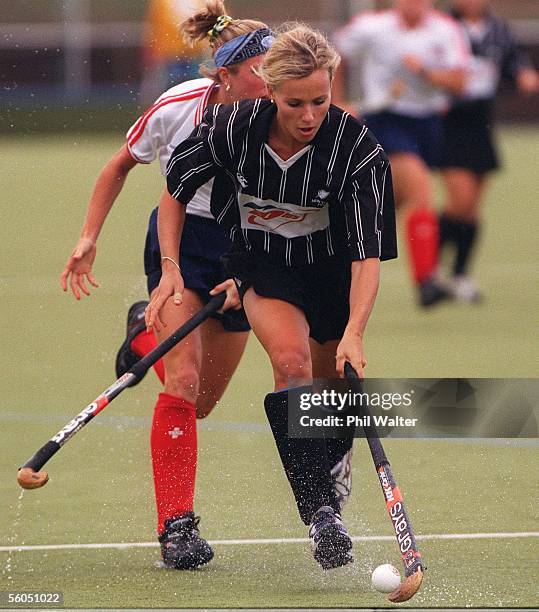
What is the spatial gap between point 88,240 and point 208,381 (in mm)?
609

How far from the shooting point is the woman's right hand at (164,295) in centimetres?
436

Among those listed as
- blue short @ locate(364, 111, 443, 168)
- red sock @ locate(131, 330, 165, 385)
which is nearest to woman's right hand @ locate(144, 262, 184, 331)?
red sock @ locate(131, 330, 165, 385)

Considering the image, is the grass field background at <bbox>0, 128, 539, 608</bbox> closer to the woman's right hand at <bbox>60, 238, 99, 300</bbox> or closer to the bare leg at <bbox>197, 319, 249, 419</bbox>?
the bare leg at <bbox>197, 319, 249, 419</bbox>

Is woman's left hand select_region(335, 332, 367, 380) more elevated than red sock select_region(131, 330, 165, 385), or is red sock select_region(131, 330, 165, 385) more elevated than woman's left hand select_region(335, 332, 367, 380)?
woman's left hand select_region(335, 332, 367, 380)

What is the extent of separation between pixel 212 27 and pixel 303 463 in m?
1.45

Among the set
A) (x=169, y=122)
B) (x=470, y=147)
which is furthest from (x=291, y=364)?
(x=470, y=147)

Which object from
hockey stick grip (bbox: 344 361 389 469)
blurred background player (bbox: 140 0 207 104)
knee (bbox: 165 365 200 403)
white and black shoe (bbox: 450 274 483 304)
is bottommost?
blurred background player (bbox: 140 0 207 104)

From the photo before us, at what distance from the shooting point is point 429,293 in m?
9.64

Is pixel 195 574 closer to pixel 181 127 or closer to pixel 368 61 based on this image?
pixel 181 127

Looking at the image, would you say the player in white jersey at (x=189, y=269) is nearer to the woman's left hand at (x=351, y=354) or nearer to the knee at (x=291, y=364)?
the knee at (x=291, y=364)

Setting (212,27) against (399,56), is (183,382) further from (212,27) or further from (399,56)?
(399,56)

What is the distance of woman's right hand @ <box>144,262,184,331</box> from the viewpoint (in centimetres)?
436

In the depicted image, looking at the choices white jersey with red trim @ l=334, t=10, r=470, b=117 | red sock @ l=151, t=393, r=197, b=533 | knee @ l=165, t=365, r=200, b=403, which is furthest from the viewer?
white jersey with red trim @ l=334, t=10, r=470, b=117

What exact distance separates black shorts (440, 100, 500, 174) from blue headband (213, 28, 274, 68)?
5657 millimetres
